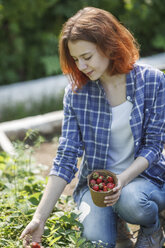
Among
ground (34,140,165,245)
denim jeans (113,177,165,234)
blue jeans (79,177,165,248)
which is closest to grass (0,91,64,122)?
ground (34,140,165,245)

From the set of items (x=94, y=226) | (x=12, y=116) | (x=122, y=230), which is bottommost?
(x=12, y=116)

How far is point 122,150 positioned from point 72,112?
0.39 m

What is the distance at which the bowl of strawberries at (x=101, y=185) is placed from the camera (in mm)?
2051

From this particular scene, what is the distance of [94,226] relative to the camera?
87.9 inches

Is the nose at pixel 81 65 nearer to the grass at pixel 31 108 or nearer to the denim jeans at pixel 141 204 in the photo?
the denim jeans at pixel 141 204

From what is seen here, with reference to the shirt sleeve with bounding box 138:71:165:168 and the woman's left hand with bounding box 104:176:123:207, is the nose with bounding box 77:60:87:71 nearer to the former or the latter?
the shirt sleeve with bounding box 138:71:165:168

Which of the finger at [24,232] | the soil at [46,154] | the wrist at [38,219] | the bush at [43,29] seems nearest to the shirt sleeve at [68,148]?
the wrist at [38,219]

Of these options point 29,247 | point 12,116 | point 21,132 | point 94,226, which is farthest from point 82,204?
point 12,116

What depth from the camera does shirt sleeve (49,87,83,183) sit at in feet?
7.43

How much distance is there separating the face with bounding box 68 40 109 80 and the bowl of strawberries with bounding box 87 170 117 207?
569 millimetres

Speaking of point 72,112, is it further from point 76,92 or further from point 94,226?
point 94,226

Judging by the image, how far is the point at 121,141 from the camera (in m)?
2.37

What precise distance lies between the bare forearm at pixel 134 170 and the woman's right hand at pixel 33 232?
1.69 ft

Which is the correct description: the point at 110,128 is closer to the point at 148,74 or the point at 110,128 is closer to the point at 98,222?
the point at 148,74
